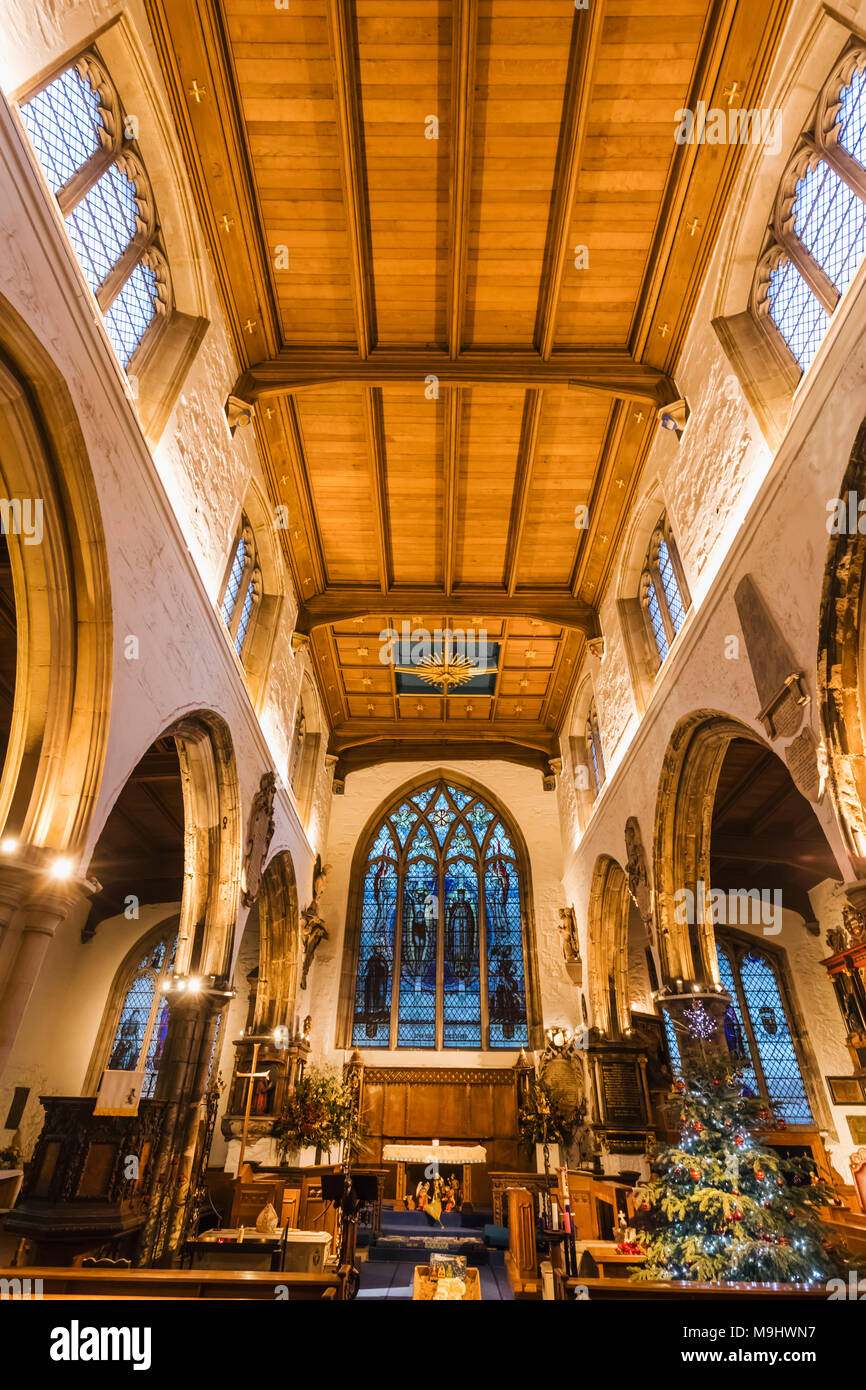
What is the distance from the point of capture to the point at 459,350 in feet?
29.2

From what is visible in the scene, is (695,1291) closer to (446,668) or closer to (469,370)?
(469,370)

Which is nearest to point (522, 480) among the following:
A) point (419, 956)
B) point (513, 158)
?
point (513, 158)

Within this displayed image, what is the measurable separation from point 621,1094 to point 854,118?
11.8 meters

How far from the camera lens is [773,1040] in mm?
13797

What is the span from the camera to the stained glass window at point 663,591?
876cm

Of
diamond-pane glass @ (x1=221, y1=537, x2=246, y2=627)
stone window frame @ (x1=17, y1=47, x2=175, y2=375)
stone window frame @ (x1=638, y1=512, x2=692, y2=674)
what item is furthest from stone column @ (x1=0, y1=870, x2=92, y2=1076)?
stone window frame @ (x1=638, y1=512, x2=692, y2=674)

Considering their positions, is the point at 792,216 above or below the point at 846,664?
above

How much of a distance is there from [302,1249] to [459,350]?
31.6 feet

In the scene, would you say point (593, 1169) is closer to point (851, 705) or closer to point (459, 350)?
point (851, 705)

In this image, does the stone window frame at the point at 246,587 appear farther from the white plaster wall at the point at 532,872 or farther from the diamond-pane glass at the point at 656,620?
the white plaster wall at the point at 532,872

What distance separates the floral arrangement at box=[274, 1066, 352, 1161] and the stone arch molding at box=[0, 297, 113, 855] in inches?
A: 328

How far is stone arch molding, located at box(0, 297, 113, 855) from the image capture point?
4578 millimetres

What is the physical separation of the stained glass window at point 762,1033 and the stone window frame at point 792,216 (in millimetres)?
9940
